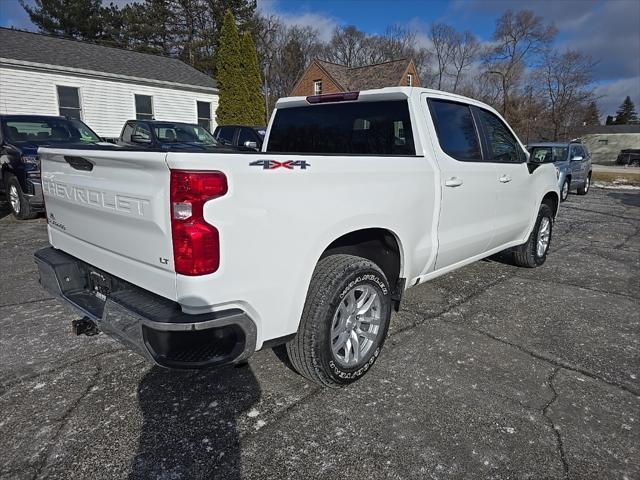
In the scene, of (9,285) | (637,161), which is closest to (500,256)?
(9,285)

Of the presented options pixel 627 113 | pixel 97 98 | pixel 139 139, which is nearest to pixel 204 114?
pixel 97 98

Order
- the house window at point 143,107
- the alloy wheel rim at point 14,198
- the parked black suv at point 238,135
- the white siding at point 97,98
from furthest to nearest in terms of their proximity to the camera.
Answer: the house window at point 143,107 → the white siding at point 97,98 → the parked black suv at point 238,135 → the alloy wheel rim at point 14,198

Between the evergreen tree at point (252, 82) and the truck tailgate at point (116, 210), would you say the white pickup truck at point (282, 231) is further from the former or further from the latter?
the evergreen tree at point (252, 82)

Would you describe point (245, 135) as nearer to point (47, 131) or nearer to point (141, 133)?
point (141, 133)

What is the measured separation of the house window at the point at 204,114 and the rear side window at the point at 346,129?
18335mm

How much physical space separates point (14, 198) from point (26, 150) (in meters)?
1.15

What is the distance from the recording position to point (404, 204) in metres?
2.96

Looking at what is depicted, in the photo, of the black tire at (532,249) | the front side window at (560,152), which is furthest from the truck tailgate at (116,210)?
the front side window at (560,152)

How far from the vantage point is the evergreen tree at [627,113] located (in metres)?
89.0

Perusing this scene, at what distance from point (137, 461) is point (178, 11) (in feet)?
148

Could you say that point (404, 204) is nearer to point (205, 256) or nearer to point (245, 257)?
point (245, 257)

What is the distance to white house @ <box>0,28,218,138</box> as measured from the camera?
15250 mm

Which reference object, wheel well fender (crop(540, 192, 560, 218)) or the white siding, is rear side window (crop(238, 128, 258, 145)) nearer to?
the white siding

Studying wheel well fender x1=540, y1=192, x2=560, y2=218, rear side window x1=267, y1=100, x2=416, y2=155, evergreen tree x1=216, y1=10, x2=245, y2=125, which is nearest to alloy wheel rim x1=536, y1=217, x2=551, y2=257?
wheel well fender x1=540, y1=192, x2=560, y2=218
